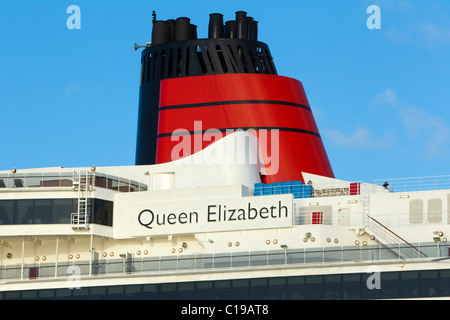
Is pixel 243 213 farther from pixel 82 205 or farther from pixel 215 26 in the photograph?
pixel 215 26

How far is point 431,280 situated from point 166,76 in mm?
21629

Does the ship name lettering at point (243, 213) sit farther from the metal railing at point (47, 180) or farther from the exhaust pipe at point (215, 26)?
the exhaust pipe at point (215, 26)

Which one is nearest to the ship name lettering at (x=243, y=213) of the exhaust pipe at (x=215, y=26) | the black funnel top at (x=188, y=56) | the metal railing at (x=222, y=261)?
the metal railing at (x=222, y=261)

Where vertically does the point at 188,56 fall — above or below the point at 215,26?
below

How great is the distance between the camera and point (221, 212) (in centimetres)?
5572

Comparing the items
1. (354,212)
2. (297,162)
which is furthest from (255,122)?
(354,212)

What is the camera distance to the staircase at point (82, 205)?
56656 millimetres

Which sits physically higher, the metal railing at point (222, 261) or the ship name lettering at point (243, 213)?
the ship name lettering at point (243, 213)

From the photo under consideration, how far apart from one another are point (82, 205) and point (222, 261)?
24.9 ft

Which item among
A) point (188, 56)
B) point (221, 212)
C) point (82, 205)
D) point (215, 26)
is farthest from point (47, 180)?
point (215, 26)

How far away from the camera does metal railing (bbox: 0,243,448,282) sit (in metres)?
51.1

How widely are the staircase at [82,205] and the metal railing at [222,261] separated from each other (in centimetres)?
176

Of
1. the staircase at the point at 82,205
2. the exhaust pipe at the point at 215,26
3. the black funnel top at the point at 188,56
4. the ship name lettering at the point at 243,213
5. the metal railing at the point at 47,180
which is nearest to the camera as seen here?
the ship name lettering at the point at 243,213
